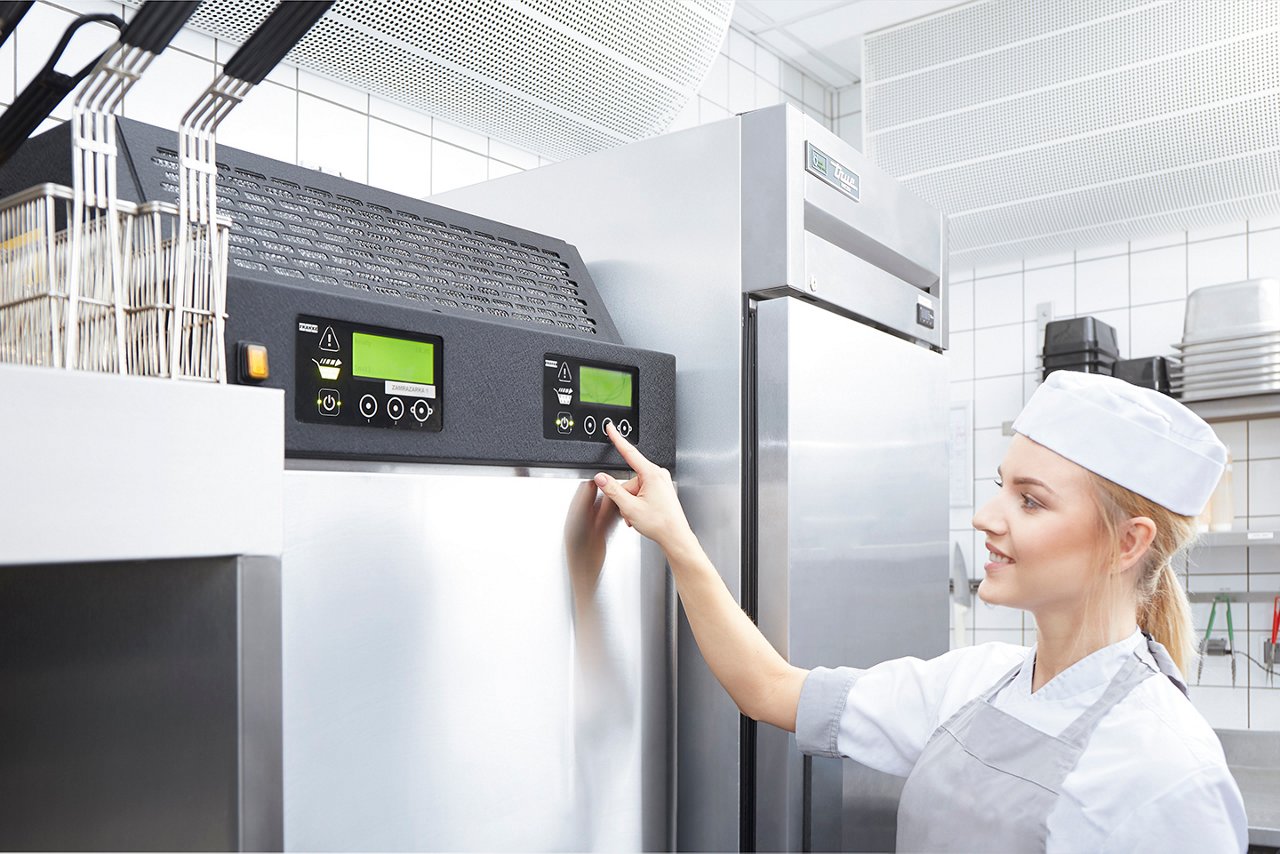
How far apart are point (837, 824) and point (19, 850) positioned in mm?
872

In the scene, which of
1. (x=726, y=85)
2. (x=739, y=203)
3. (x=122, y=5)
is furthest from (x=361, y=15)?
(x=726, y=85)

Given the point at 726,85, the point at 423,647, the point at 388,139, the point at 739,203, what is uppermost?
the point at 726,85

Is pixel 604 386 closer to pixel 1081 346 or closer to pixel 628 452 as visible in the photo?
pixel 628 452

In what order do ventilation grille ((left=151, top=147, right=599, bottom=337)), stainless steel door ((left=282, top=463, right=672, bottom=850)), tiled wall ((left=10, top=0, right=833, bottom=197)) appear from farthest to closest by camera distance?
1. tiled wall ((left=10, top=0, right=833, bottom=197))
2. ventilation grille ((left=151, top=147, right=599, bottom=337))
3. stainless steel door ((left=282, top=463, right=672, bottom=850))

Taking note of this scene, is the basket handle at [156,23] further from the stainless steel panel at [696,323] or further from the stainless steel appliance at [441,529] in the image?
the stainless steel panel at [696,323]

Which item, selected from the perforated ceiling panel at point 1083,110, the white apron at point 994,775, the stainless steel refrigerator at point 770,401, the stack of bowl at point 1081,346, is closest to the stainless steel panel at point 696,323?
the stainless steel refrigerator at point 770,401

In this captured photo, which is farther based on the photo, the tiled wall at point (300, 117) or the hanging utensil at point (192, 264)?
the tiled wall at point (300, 117)

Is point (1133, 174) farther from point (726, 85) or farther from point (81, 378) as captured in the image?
point (81, 378)

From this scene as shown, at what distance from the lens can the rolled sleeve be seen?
3.84ft

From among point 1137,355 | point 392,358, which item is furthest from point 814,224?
point 1137,355

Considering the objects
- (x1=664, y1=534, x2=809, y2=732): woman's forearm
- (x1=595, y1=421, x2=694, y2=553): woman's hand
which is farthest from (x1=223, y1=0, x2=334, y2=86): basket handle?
(x1=664, y1=534, x2=809, y2=732): woman's forearm

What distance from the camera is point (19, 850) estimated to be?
829 millimetres

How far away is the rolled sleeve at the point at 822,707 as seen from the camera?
117cm

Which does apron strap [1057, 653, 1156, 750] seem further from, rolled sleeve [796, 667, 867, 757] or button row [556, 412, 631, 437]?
button row [556, 412, 631, 437]
